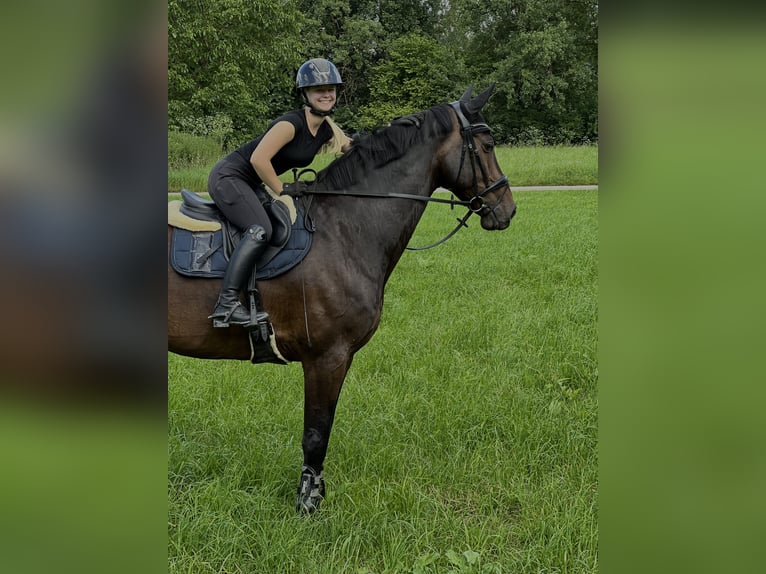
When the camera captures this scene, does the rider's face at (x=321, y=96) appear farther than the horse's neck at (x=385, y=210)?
No

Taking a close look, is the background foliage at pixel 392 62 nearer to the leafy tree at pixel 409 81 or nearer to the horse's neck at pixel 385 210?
the leafy tree at pixel 409 81

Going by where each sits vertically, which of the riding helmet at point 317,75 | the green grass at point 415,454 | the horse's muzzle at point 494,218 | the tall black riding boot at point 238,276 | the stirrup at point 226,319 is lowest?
the green grass at point 415,454

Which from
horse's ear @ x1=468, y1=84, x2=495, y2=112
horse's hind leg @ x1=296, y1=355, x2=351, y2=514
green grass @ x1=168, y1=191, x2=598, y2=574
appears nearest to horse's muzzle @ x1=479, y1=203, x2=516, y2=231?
horse's ear @ x1=468, y1=84, x2=495, y2=112

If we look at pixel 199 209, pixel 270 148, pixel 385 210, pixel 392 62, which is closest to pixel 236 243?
pixel 199 209

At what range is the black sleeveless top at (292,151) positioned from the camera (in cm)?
307

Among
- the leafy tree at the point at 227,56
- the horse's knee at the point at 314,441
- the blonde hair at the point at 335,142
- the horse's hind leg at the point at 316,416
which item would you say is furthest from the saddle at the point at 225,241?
the leafy tree at the point at 227,56

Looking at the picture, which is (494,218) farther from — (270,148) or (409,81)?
(409,81)

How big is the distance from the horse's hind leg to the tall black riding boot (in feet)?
1.65

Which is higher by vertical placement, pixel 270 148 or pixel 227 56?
pixel 227 56

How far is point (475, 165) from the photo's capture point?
3.31 meters

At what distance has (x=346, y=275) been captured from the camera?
3107mm

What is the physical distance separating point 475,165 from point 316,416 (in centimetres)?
172
